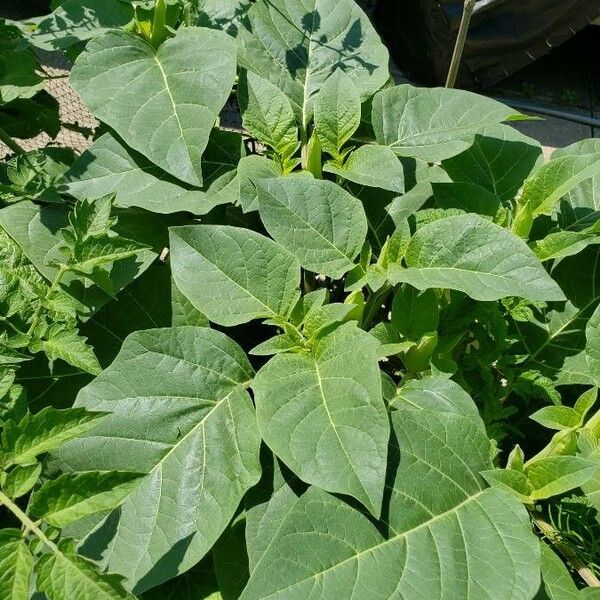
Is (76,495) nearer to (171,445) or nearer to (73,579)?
(73,579)

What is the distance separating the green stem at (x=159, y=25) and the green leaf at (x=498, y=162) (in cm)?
60

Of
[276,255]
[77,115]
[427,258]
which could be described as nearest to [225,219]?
[276,255]

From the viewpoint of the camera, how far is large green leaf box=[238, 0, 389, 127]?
1532 millimetres

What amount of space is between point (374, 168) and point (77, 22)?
649 mm

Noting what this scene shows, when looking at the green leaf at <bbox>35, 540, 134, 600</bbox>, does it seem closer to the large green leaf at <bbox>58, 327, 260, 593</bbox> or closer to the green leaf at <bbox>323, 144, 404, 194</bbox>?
the large green leaf at <bbox>58, 327, 260, 593</bbox>

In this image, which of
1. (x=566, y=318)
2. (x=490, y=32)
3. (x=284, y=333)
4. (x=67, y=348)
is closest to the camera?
(x=67, y=348)

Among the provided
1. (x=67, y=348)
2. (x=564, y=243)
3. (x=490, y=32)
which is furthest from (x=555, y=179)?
(x=490, y=32)

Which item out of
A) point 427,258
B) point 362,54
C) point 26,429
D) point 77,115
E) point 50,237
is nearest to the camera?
point 26,429

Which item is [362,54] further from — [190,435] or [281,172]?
[190,435]

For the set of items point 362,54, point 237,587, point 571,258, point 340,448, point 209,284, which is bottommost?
point 237,587

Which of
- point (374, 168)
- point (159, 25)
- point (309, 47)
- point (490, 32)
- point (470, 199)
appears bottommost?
point (490, 32)

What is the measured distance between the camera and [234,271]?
1.18 metres

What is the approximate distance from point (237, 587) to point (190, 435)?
0.74 ft

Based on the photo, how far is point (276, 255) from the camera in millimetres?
1189
